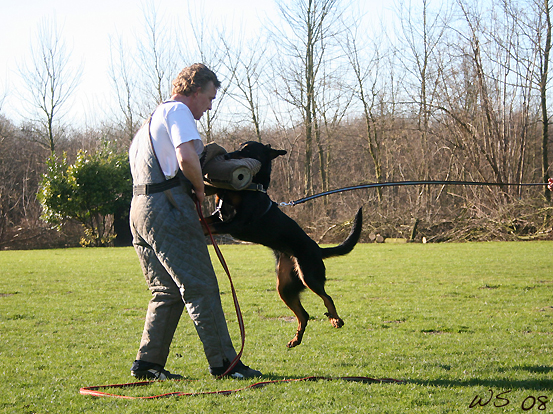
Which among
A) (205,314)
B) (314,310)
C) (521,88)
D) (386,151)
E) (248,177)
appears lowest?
(314,310)

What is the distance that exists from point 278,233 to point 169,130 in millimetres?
1155

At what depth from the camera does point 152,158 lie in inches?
122

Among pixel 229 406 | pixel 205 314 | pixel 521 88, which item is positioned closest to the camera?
pixel 229 406

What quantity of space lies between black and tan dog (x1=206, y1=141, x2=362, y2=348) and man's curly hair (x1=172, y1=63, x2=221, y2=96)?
61cm

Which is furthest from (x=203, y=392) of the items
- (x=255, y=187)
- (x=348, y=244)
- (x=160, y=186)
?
(x=348, y=244)

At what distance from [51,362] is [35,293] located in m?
4.49

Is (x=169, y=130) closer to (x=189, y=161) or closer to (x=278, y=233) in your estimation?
(x=189, y=161)

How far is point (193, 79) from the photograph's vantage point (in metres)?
3.16

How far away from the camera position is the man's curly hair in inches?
124

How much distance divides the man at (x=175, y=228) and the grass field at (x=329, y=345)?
26 centimetres

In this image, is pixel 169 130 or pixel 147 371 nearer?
pixel 169 130

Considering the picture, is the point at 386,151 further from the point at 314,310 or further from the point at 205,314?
the point at 205,314

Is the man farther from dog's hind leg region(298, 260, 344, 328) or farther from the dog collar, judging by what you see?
dog's hind leg region(298, 260, 344, 328)

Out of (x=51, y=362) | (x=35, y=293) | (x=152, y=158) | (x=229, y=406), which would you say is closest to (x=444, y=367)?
(x=229, y=406)
